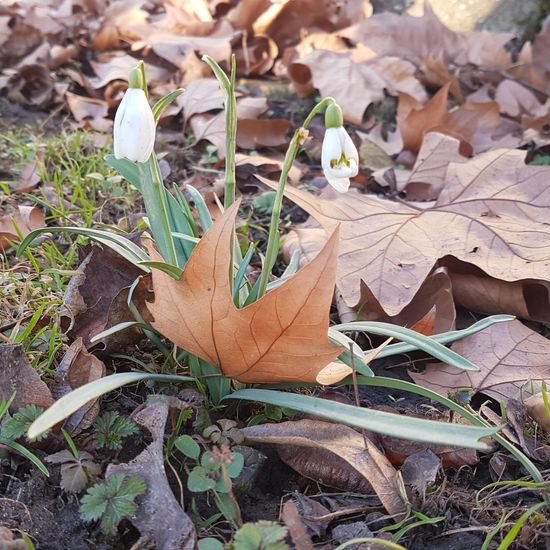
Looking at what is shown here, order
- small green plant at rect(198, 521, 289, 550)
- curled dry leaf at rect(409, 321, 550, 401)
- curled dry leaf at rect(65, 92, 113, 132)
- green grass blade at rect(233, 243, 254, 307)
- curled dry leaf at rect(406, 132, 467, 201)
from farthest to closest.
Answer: curled dry leaf at rect(65, 92, 113, 132) → curled dry leaf at rect(406, 132, 467, 201) → curled dry leaf at rect(409, 321, 550, 401) → green grass blade at rect(233, 243, 254, 307) → small green plant at rect(198, 521, 289, 550)

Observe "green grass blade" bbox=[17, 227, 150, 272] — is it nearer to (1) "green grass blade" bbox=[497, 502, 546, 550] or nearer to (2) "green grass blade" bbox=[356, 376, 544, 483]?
(2) "green grass blade" bbox=[356, 376, 544, 483]

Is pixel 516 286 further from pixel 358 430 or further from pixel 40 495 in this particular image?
pixel 40 495

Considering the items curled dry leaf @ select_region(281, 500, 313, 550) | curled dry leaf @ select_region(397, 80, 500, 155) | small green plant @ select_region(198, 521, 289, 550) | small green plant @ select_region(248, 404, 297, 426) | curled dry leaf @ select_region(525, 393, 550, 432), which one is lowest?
curled dry leaf @ select_region(397, 80, 500, 155)

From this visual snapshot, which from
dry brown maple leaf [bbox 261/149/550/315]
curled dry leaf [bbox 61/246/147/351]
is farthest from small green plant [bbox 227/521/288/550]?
dry brown maple leaf [bbox 261/149/550/315]

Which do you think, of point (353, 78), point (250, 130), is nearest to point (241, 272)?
point (250, 130)

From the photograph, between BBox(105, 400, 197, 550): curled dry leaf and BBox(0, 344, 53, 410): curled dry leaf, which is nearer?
BBox(105, 400, 197, 550): curled dry leaf

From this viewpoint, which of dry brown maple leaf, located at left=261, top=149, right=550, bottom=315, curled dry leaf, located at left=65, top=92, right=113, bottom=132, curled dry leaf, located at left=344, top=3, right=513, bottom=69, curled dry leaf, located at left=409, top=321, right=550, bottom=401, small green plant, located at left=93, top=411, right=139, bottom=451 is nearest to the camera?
small green plant, located at left=93, top=411, right=139, bottom=451

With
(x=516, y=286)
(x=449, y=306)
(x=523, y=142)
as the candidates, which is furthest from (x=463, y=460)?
(x=523, y=142)
